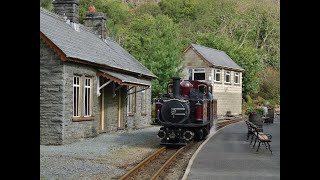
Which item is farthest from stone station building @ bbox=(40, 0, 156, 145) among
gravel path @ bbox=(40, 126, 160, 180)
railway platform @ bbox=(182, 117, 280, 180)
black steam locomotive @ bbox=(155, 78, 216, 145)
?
railway platform @ bbox=(182, 117, 280, 180)

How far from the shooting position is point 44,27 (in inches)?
671

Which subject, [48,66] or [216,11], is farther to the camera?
[216,11]

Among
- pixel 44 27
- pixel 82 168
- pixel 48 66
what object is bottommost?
pixel 82 168

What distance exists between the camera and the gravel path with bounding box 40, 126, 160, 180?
33.7 feet

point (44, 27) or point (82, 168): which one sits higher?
point (44, 27)

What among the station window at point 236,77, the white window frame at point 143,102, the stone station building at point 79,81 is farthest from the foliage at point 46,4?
the white window frame at point 143,102

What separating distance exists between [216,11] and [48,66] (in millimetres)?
53506

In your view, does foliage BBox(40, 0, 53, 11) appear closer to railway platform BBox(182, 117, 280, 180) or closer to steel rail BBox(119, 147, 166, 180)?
steel rail BBox(119, 147, 166, 180)

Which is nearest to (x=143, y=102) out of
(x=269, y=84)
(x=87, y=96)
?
(x=87, y=96)

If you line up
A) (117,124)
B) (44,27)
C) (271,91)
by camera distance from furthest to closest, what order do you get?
(271,91), (117,124), (44,27)

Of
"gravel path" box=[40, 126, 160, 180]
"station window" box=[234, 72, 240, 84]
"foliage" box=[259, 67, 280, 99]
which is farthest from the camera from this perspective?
"foliage" box=[259, 67, 280, 99]

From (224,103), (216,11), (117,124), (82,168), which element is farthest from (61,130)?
(216,11)

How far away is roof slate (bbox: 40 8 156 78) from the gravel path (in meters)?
3.26
